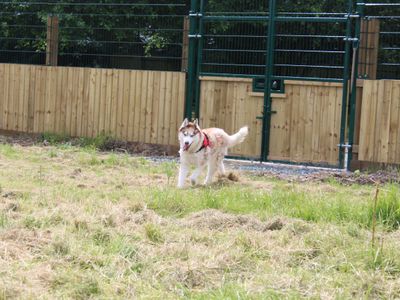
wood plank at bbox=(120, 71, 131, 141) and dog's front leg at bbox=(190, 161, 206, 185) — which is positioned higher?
wood plank at bbox=(120, 71, 131, 141)

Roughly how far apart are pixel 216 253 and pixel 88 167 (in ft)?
19.1

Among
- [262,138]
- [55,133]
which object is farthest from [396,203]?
[55,133]

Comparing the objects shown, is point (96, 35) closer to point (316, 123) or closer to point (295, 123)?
point (295, 123)

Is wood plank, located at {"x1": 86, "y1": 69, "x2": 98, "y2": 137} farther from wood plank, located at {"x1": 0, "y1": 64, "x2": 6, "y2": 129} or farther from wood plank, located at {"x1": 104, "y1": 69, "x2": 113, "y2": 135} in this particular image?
wood plank, located at {"x1": 0, "y1": 64, "x2": 6, "y2": 129}

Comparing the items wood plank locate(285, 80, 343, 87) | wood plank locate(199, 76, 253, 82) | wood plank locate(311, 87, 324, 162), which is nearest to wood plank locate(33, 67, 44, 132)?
wood plank locate(199, 76, 253, 82)

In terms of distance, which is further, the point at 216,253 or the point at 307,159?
the point at 307,159

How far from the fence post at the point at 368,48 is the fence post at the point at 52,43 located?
6868mm

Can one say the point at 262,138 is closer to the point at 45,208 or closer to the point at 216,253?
the point at 45,208

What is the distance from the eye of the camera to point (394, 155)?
1175 cm

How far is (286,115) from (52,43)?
5.84 m

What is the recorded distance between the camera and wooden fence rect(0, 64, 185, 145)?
1371cm

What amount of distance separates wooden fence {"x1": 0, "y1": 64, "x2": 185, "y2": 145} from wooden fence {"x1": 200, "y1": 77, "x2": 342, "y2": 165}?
759 millimetres

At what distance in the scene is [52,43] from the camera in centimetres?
1521

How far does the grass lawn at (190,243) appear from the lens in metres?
4.48
